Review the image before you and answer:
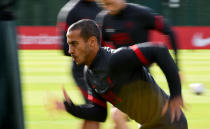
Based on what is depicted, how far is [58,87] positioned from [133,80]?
808cm

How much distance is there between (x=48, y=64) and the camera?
1819 centimetres

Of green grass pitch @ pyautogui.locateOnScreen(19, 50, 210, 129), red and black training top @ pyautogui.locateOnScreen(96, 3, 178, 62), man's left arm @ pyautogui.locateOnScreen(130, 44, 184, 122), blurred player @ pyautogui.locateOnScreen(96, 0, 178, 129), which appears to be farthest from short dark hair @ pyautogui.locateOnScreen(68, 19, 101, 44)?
red and black training top @ pyautogui.locateOnScreen(96, 3, 178, 62)

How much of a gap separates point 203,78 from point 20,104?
10.1 metres

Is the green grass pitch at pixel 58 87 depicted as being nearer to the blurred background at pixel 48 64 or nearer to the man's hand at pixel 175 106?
the blurred background at pixel 48 64

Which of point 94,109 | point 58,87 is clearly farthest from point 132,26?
point 58,87

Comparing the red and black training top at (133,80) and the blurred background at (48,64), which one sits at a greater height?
the red and black training top at (133,80)

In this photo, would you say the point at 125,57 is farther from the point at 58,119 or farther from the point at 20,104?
the point at 58,119

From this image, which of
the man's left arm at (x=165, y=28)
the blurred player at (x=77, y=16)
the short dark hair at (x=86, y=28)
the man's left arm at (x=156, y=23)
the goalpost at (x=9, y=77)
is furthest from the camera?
the blurred player at (x=77, y=16)

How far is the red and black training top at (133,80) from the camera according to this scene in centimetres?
422

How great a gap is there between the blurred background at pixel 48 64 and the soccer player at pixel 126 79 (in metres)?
0.25

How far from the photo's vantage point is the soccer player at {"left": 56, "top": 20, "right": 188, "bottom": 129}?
4246 mm

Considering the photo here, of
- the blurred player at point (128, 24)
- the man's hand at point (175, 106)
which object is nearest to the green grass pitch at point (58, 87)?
the man's hand at point (175, 106)

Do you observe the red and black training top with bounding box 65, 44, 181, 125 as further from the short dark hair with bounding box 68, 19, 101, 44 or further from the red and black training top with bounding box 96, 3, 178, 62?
the red and black training top with bounding box 96, 3, 178, 62

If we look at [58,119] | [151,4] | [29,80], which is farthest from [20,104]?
[151,4]
